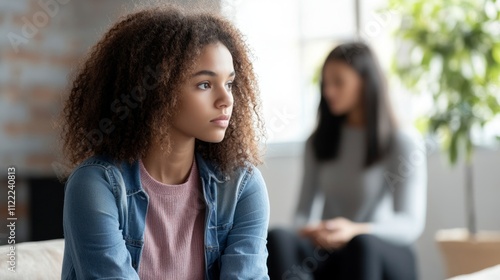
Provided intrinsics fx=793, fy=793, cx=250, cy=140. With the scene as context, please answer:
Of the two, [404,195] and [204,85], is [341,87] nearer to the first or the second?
[404,195]

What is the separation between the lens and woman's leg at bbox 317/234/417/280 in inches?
85.4

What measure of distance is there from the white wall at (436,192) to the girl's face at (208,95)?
2.41m

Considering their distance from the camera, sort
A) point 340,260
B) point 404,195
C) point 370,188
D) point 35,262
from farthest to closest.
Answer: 1. point 370,188
2. point 404,195
3. point 340,260
4. point 35,262

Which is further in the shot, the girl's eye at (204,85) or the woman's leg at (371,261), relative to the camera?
the woman's leg at (371,261)

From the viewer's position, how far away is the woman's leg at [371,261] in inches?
85.4

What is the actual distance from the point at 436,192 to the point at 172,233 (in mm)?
2693

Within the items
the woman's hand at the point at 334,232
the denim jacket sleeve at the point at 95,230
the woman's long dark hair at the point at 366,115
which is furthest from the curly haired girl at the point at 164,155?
the woman's long dark hair at the point at 366,115

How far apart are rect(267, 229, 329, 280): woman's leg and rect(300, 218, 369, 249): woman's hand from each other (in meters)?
0.03

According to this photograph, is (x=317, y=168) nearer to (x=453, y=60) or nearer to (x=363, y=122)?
(x=363, y=122)

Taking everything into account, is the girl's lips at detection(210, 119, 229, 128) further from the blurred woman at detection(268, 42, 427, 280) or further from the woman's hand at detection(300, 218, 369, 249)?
the woman's hand at detection(300, 218, 369, 249)

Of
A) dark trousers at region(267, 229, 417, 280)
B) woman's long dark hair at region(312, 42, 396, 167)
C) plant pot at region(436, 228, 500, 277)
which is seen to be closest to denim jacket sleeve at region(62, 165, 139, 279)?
dark trousers at region(267, 229, 417, 280)

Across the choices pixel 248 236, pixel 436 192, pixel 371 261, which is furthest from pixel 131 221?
pixel 436 192

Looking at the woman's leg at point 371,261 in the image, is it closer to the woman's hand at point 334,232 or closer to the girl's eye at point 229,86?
the woman's hand at point 334,232

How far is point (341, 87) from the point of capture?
2.68 meters
